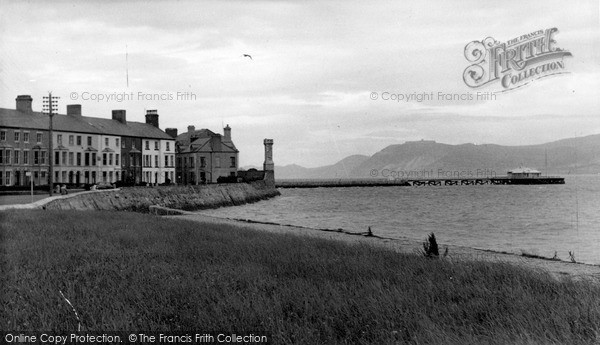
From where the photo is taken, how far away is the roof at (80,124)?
6612 centimetres

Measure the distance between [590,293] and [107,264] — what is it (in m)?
9.28

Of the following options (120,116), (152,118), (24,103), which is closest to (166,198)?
(24,103)

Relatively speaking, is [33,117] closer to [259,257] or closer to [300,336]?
[259,257]

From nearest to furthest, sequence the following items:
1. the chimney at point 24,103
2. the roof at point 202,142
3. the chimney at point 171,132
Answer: the chimney at point 24,103, the chimney at point 171,132, the roof at point 202,142

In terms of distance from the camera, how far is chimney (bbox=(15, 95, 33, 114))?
227ft

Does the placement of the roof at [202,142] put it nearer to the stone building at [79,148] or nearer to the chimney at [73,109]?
the stone building at [79,148]

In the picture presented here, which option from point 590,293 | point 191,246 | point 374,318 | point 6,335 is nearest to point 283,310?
point 374,318

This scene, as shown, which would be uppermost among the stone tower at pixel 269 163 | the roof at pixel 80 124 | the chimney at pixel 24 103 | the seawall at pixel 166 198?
the chimney at pixel 24 103

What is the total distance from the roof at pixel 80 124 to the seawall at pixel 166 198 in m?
15.6

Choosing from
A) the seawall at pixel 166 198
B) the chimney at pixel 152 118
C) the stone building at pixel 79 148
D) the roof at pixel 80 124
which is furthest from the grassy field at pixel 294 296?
the chimney at pixel 152 118

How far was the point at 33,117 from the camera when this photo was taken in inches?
2726

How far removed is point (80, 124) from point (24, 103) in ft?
30.2

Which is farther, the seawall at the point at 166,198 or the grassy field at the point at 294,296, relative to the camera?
the seawall at the point at 166,198

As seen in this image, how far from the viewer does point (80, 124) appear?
77500 millimetres
